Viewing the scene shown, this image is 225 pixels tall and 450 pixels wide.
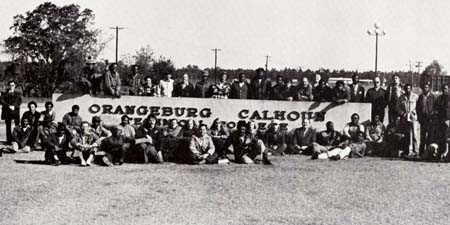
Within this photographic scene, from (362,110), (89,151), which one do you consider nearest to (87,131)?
(89,151)

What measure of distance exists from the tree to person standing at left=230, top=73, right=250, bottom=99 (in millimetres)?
37003

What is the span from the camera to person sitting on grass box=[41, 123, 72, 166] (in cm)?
1250

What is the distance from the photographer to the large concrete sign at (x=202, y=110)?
1619 centimetres

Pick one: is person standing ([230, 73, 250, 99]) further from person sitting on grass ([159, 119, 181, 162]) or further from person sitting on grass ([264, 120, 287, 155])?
person sitting on grass ([159, 119, 181, 162])

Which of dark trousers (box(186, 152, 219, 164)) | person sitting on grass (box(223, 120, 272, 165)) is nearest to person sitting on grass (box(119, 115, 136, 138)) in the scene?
dark trousers (box(186, 152, 219, 164))

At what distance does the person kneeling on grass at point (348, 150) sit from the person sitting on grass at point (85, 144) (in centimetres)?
536

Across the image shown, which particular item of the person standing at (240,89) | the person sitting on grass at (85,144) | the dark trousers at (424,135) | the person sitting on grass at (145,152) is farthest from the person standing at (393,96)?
the person sitting on grass at (85,144)

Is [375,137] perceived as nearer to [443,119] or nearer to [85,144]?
[443,119]

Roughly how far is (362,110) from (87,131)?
7.44 metres

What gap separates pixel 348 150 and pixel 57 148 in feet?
22.6

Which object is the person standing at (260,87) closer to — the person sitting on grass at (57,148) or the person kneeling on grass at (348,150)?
the person kneeling on grass at (348,150)

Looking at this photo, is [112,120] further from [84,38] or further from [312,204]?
[84,38]

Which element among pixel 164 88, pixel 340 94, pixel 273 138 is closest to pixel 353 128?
pixel 340 94

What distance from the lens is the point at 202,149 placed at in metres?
13.1
